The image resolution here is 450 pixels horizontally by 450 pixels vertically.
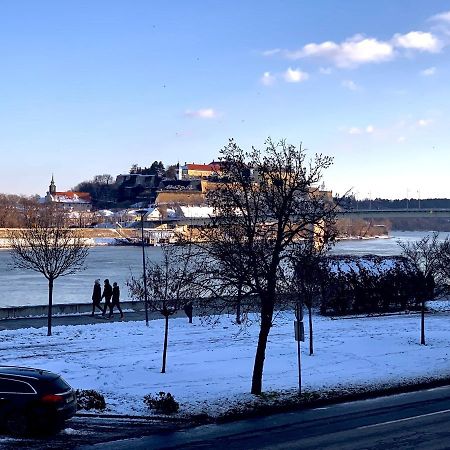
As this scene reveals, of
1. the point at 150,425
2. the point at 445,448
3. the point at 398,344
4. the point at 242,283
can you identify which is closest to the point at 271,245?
the point at 242,283

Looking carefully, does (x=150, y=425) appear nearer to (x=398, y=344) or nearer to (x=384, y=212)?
(x=398, y=344)

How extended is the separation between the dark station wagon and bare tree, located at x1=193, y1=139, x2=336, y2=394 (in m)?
4.54

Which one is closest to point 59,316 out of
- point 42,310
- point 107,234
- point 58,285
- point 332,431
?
point 42,310

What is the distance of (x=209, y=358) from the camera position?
1748 cm

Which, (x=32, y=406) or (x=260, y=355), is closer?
(x=32, y=406)

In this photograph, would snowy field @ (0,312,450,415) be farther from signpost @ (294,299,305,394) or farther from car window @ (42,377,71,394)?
car window @ (42,377,71,394)

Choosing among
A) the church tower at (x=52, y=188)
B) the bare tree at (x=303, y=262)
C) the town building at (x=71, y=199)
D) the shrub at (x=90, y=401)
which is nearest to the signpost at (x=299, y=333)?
the bare tree at (x=303, y=262)

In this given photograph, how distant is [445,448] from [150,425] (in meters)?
4.57

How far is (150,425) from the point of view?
1137 cm

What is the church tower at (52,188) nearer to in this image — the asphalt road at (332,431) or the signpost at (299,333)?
the signpost at (299,333)

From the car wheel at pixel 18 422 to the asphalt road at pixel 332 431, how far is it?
1094mm

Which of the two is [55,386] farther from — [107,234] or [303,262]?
[107,234]

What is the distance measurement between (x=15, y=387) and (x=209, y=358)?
747cm

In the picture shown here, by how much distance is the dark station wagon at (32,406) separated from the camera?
34.2 feet
